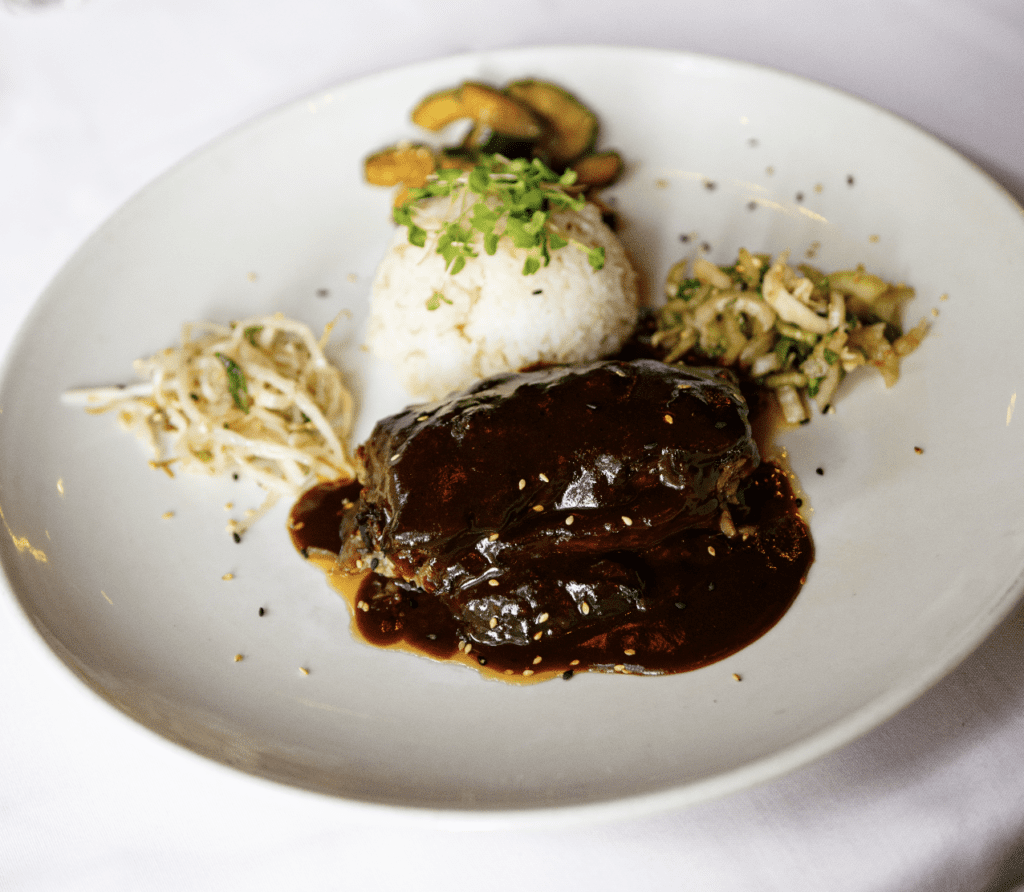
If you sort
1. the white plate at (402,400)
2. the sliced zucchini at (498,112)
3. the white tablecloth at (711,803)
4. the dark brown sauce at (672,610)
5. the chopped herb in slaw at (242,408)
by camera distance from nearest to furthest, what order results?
the white tablecloth at (711,803), the white plate at (402,400), the dark brown sauce at (672,610), the chopped herb in slaw at (242,408), the sliced zucchini at (498,112)

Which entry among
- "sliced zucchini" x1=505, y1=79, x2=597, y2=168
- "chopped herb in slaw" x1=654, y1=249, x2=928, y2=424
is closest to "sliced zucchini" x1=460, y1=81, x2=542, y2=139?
"sliced zucchini" x1=505, y1=79, x2=597, y2=168

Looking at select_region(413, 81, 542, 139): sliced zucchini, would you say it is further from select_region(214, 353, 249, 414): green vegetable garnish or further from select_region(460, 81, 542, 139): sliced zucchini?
select_region(214, 353, 249, 414): green vegetable garnish

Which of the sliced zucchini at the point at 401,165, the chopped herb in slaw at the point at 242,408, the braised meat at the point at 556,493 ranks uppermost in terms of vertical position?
the sliced zucchini at the point at 401,165

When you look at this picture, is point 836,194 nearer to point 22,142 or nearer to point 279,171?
point 279,171

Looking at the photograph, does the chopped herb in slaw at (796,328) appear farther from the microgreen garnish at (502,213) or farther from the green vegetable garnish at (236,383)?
the green vegetable garnish at (236,383)

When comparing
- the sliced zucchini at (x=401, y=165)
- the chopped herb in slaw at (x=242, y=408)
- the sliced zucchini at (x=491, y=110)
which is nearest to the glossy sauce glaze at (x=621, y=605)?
the chopped herb in slaw at (x=242, y=408)

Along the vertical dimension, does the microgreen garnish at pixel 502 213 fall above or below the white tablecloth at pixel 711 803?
above
